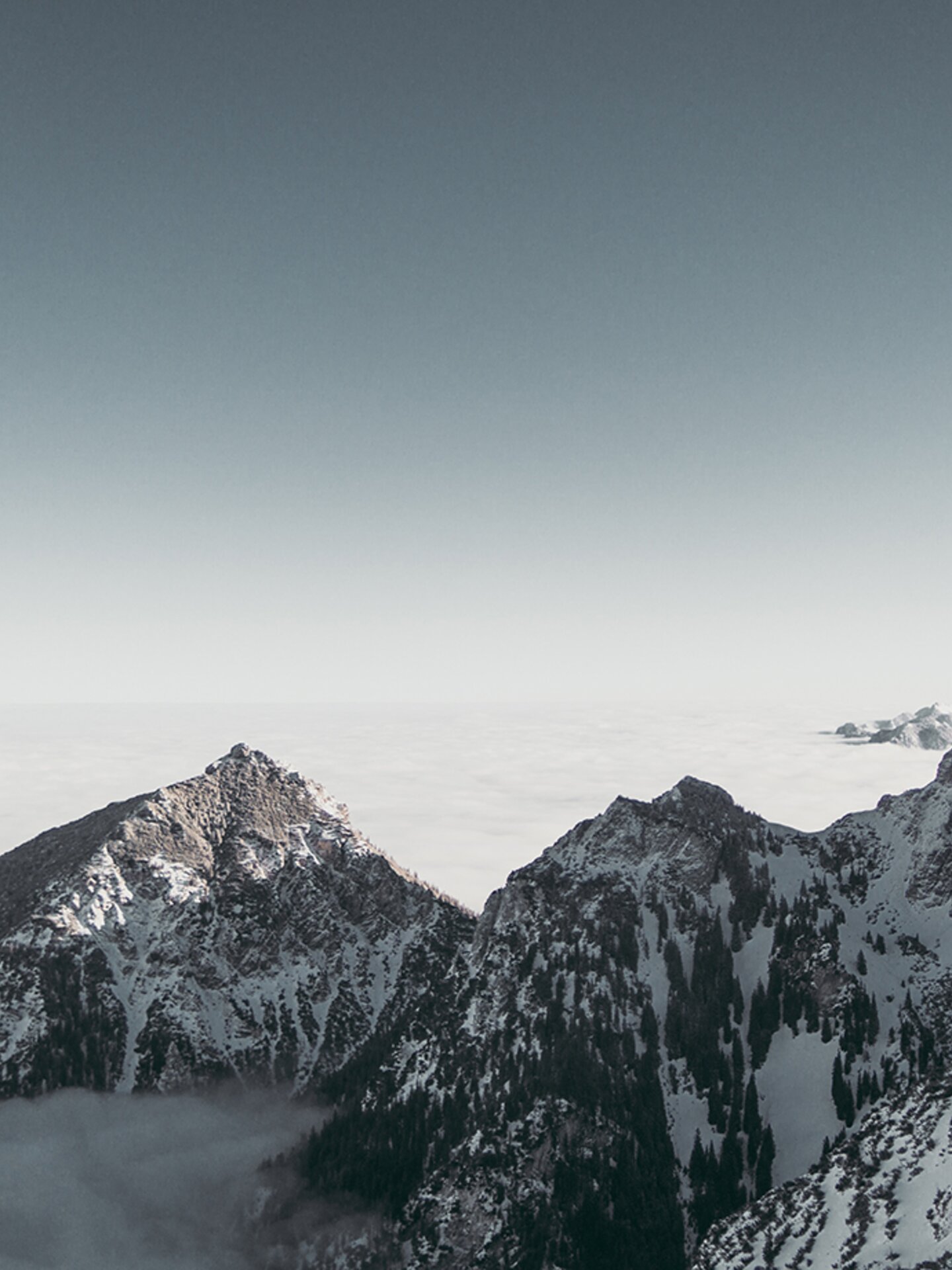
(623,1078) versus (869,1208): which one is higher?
(869,1208)

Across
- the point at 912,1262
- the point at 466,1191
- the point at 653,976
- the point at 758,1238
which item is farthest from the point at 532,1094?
the point at 912,1262

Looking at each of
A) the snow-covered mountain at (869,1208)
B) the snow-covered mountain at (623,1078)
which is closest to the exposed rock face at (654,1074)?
the snow-covered mountain at (623,1078)

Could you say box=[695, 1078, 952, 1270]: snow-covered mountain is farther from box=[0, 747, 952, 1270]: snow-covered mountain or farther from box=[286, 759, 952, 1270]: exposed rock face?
box=[286, 759, 952, 1270]: exposed rock face

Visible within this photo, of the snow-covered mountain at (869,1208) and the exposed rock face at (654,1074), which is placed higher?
the snow-covered mountain at (869,1208)

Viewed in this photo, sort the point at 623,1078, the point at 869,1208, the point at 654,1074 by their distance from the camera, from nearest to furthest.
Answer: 1. the point at 869,1208
2. the point at 623,1078
3. the point at 654,1074

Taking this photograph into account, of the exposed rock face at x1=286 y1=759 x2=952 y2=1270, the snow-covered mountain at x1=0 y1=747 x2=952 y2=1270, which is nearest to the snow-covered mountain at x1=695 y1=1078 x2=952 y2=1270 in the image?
the snow-covered mountain at x1=0 y1=747 x2=952 y2=1270

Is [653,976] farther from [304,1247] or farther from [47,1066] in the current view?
[47,1066]

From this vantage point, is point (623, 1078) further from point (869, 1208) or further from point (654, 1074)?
point (869, 1208)

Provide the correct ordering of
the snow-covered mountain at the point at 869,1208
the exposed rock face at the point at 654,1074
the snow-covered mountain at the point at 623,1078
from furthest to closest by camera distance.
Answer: the exposed rock face at the point at 654,1074 < the snow-covered mountain at the point at 623,1078 < the snow-covered mountain at the point at 869,1208

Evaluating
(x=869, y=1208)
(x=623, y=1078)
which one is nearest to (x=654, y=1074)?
(x=623, y=1078)

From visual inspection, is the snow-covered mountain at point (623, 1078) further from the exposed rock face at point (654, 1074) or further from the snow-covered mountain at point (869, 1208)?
the snow-covered mountain at point (869, 1208)

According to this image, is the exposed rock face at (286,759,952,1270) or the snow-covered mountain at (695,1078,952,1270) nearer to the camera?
the snow-covered mountain at (695,1078,952,1270)
